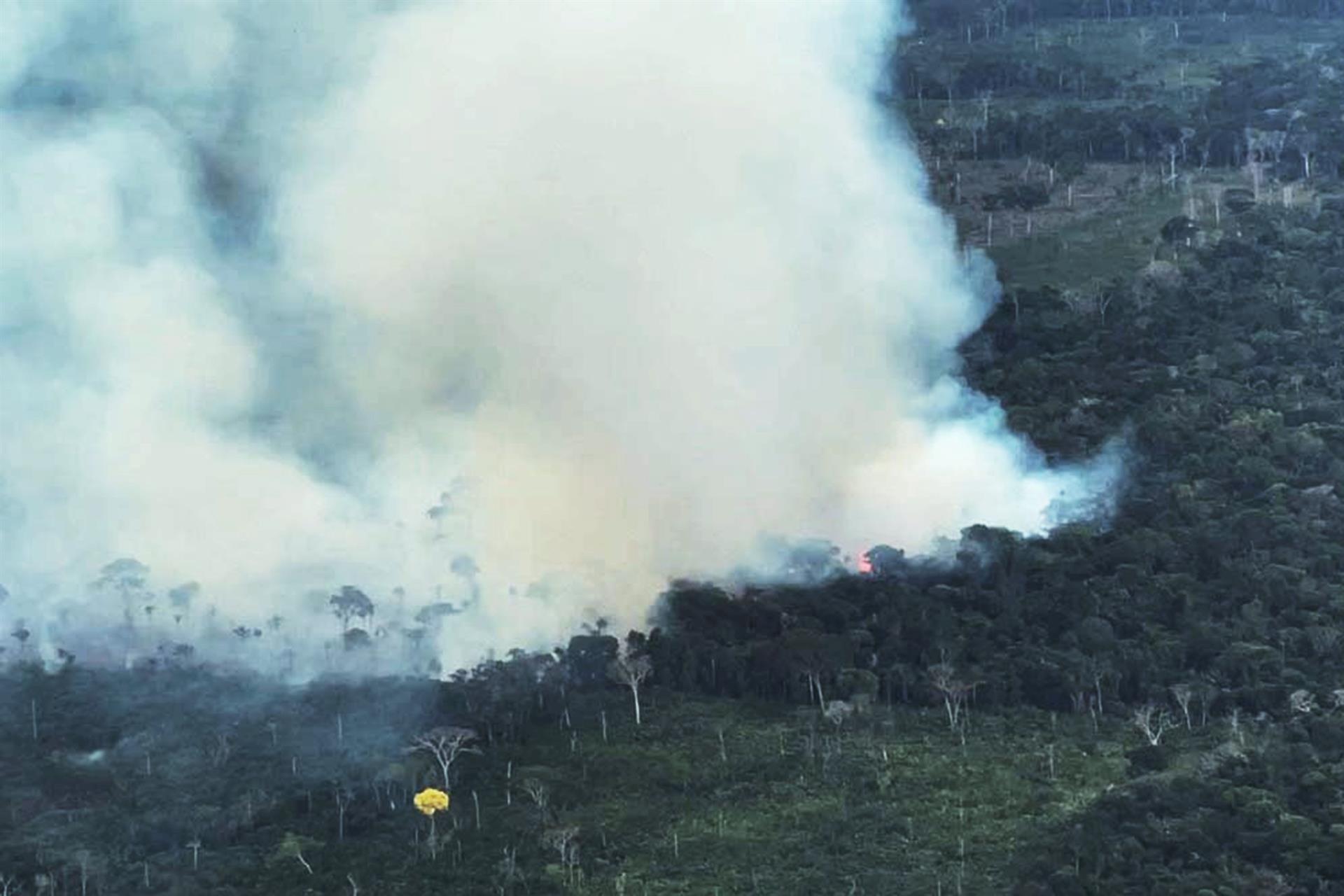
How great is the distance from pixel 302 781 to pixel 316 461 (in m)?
20.1

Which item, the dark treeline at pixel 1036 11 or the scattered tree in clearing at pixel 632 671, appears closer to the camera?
the scattered tree in clearing at pixel 632 671

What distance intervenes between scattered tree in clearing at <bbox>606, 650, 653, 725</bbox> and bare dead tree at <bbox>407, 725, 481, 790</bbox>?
5.30 meters

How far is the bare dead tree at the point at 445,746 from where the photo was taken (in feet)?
195

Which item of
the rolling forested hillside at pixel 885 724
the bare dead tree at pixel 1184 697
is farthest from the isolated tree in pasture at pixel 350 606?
the bare dead tree at pixel 1184 697

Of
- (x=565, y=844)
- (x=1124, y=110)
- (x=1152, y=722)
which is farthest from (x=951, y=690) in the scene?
(x=1124, y=110)

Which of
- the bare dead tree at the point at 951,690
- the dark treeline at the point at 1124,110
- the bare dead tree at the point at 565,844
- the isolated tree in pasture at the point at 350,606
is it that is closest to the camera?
the bare dead tree at the point at 565,844

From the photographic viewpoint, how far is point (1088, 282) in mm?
97438

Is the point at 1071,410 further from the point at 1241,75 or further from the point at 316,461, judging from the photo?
the point at 1241,75

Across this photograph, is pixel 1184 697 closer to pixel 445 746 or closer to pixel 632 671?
pixel 632 671

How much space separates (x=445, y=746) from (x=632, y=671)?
676cm

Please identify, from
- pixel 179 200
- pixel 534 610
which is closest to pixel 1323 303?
pixel 534 610

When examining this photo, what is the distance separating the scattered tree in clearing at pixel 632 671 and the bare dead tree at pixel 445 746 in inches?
209

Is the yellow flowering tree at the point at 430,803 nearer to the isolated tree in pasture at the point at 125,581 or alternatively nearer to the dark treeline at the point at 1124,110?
the isolated tree in pasture at the point at 125,581

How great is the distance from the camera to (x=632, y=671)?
64562 millimetres
